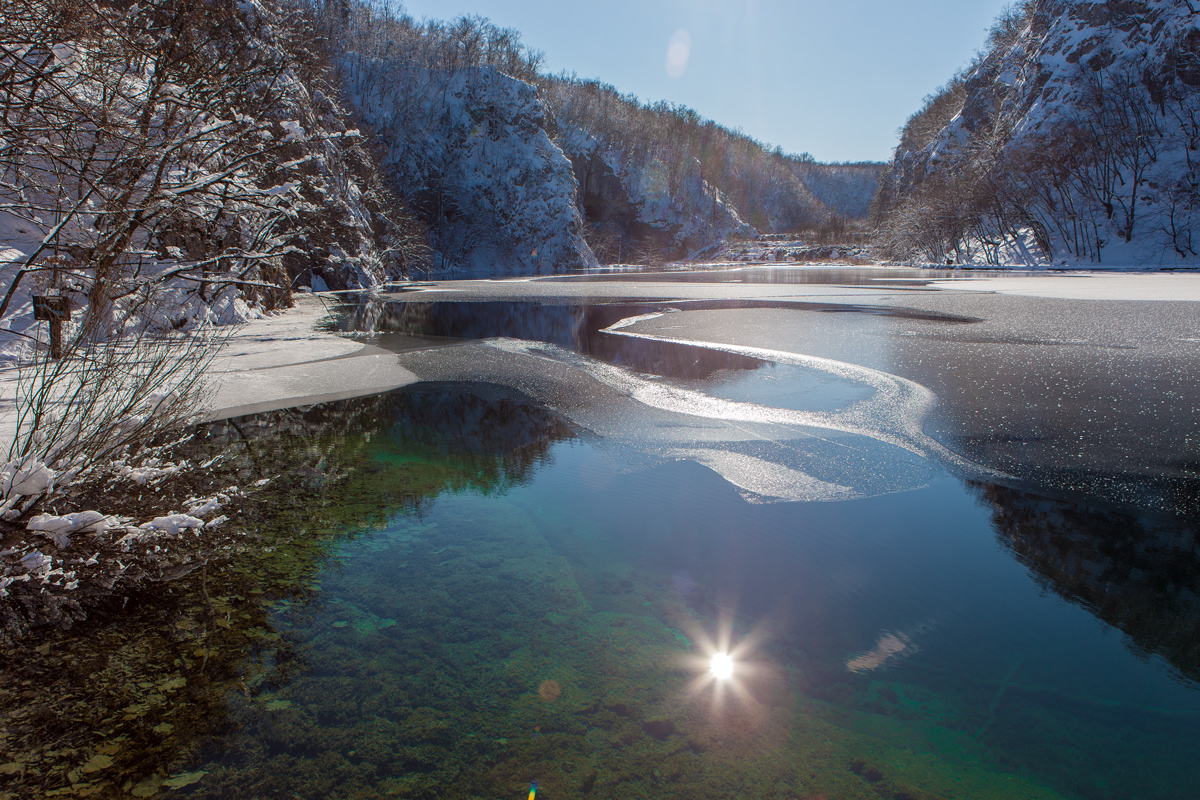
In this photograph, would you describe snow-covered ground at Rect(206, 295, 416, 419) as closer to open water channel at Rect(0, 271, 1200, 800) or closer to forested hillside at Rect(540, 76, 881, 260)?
open water channel at Rect(0, 271, 1200, 800)

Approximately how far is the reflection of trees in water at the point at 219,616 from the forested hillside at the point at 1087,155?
1813 inches

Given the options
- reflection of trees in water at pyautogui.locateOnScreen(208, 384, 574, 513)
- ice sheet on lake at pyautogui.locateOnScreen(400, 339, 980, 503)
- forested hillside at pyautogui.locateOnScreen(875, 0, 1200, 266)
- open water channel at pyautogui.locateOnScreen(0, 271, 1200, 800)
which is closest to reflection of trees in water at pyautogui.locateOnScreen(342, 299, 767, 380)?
ice sheet on lake at pyautogui.locateOnScreen(400, 339, 980, 503)

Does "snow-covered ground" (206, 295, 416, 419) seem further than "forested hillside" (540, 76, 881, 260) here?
No

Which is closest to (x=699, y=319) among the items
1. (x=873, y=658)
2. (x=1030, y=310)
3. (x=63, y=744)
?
(x=1030, y=310)

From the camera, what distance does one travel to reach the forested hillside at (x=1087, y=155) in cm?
3741

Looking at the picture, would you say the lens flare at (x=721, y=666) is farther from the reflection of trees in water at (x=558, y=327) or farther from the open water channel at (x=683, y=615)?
the reflection of trees in water at (x=558, y=327)

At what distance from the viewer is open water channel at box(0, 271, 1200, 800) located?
2.29 m

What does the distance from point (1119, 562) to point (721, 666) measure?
8.54 feet

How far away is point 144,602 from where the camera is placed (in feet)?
10.3

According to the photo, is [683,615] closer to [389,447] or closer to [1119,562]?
[1119,562]

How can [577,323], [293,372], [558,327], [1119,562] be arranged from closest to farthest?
1. [1119,562]
2. [293,372]
3. [558,327]
4. [577,323]

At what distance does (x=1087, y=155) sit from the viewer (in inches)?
1598

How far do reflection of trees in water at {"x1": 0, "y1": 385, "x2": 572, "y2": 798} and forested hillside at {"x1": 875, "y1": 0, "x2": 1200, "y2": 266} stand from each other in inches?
1813

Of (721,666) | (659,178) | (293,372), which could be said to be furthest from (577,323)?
(659,178)
